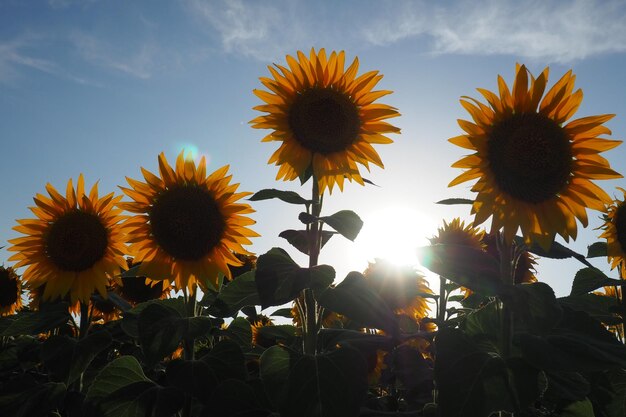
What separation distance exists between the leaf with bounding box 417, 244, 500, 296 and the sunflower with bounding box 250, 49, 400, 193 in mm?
849

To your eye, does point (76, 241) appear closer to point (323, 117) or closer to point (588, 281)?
point (323, 117)

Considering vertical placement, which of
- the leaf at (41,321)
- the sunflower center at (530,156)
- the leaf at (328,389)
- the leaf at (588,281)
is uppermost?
the sunflower center at (530,156)

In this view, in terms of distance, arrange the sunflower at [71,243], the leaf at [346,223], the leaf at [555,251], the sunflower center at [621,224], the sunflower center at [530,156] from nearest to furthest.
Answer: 1. the leaf at [346,223]
2. the leaf at [555,251]
3. the sunflower center at [530,156]
4. the sunflower at [71,243]
5. the sunflower center at [621,224]

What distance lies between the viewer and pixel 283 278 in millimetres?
2520

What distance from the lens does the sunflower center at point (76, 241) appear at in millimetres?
3930

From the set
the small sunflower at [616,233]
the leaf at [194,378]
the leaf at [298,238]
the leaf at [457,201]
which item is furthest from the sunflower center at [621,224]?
the leaf at [194,378]

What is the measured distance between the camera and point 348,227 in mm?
2652

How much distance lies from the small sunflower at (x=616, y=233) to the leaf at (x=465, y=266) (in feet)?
7.28

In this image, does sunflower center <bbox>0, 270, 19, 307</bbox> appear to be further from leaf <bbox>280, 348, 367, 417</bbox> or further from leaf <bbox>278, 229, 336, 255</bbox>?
leaf <bbox>280, 348, 367, 417</bbox>

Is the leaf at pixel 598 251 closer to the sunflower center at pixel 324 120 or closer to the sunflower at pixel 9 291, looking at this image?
the sunflower center at pixel 324 120

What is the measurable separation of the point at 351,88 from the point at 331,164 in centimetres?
55

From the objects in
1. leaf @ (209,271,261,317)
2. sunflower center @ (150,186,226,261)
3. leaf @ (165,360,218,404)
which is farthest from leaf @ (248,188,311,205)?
leaf @ (165,360,218,404)

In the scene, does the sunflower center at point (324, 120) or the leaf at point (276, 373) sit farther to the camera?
the sunflower center at point (324, 120)

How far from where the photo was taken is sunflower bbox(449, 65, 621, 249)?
283 centimetres
